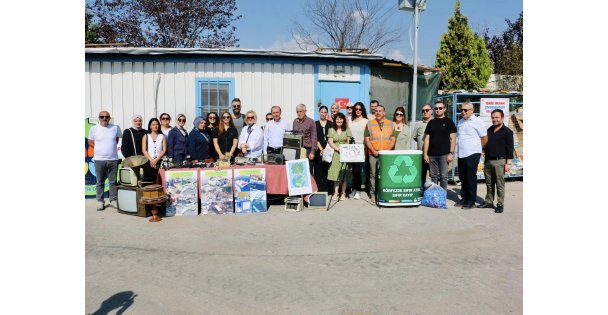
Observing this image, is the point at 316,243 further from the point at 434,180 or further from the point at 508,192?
the point at 508,192

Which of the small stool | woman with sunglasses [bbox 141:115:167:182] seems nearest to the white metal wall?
woman with sunglasses [bbox 141:115:167:182]

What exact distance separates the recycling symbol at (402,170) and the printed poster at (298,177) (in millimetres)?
1541

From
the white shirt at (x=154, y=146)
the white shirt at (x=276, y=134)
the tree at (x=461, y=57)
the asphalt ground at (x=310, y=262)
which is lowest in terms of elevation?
the asphalt ground at (x=310, y=262)

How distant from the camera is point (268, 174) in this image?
8.73 m

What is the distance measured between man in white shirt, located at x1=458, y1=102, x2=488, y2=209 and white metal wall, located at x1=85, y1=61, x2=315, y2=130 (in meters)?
3.88

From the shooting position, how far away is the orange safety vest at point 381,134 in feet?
29.6

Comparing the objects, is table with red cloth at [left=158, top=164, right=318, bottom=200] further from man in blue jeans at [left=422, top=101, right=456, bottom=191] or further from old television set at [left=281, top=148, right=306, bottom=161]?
man in blue jeans at [left=422, top=101, right=456, bottom=191]

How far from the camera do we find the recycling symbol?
866cm

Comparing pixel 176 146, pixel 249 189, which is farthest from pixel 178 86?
pixel 249 189

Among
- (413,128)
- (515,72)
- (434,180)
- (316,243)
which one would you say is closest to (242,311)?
(316,243)

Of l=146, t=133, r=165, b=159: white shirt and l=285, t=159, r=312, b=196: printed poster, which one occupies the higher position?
l=146, t=133, r=165, b=159: white shirt

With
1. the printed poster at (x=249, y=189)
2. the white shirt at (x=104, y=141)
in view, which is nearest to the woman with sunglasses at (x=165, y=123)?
the white shirt at (x=104, y=141)

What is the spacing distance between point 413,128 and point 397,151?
2.13 m

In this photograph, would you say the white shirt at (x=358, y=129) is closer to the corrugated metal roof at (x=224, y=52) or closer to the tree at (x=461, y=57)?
the corrugated metal roof at (x=224, y=52)
